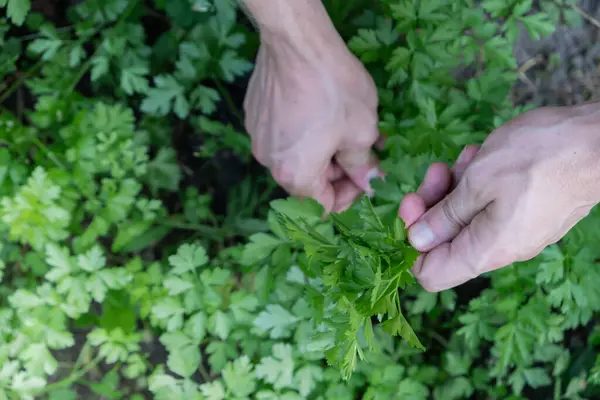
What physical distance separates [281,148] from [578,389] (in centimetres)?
167

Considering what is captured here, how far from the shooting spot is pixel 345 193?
202cm

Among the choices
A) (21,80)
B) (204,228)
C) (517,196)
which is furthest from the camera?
(21,80)

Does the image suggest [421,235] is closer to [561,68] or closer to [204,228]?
[204,228]

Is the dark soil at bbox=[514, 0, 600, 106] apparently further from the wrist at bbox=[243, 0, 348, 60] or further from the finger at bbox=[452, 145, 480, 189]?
the wrist at bbox=[243, 0, 348, 60]

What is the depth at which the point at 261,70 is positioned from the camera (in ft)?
5.71

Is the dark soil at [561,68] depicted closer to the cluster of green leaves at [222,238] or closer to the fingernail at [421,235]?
the cluster of green leaves at [222,238]

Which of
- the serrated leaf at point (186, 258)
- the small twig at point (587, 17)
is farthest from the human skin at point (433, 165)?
the small twig at point (587, 17)

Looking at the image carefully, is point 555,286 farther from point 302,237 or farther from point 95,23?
point 95,23

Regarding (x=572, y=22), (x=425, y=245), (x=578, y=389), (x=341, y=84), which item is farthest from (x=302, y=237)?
(x=572, y=22)

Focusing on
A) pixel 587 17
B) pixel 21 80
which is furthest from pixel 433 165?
pixel 21 80

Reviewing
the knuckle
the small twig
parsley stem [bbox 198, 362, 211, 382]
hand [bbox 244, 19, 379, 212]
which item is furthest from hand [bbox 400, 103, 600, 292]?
the small twig

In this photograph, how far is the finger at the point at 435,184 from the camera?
1498mm

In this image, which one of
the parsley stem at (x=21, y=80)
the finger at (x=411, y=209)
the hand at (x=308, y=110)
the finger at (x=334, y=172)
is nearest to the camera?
the finger at (x=411, y=209)

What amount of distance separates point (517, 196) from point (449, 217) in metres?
0.21
